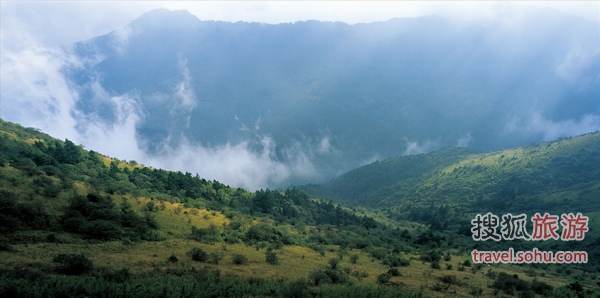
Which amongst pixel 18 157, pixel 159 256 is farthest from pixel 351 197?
pixel 159 256

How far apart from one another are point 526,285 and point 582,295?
3.16m

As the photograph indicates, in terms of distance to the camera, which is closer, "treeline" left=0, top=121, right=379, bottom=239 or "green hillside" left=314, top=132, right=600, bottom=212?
"treeline" left=0, top=121, right=379, bottom=239

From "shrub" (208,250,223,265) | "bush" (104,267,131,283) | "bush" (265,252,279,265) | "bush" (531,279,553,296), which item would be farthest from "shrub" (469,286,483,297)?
"bush" (104,267,131,283)

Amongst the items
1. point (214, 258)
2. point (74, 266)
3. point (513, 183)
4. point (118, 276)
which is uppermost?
point (513, 183)

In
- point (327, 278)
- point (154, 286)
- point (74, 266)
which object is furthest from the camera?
point (327, 278)

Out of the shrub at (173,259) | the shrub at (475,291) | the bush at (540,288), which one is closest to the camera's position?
the shrub at (475,291)

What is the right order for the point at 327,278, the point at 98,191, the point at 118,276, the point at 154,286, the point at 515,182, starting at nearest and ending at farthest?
the point at 154,286, the point at 118,276, the point at 327,278, the point at 98,191, the point at 515,182

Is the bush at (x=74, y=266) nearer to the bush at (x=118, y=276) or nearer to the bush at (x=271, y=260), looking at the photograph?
the bush at (x=118, y=276)

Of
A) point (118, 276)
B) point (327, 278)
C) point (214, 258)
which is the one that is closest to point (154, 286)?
point (118, 276)

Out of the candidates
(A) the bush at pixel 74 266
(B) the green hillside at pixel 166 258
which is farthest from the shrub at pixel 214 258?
(A) the bush at pixel 74 266

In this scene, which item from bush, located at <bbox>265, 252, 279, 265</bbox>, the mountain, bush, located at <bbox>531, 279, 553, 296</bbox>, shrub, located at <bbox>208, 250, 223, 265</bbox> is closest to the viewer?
shrub, located at <bbox>208, 250, 223, 265</bbox>

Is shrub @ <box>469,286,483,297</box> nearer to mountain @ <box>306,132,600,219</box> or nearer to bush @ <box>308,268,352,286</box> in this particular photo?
bush @ <box>308,268,352,286</box>

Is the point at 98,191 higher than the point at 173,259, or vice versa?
the point at 98,191

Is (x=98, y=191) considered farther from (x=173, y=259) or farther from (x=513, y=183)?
(x=513, y=183)
